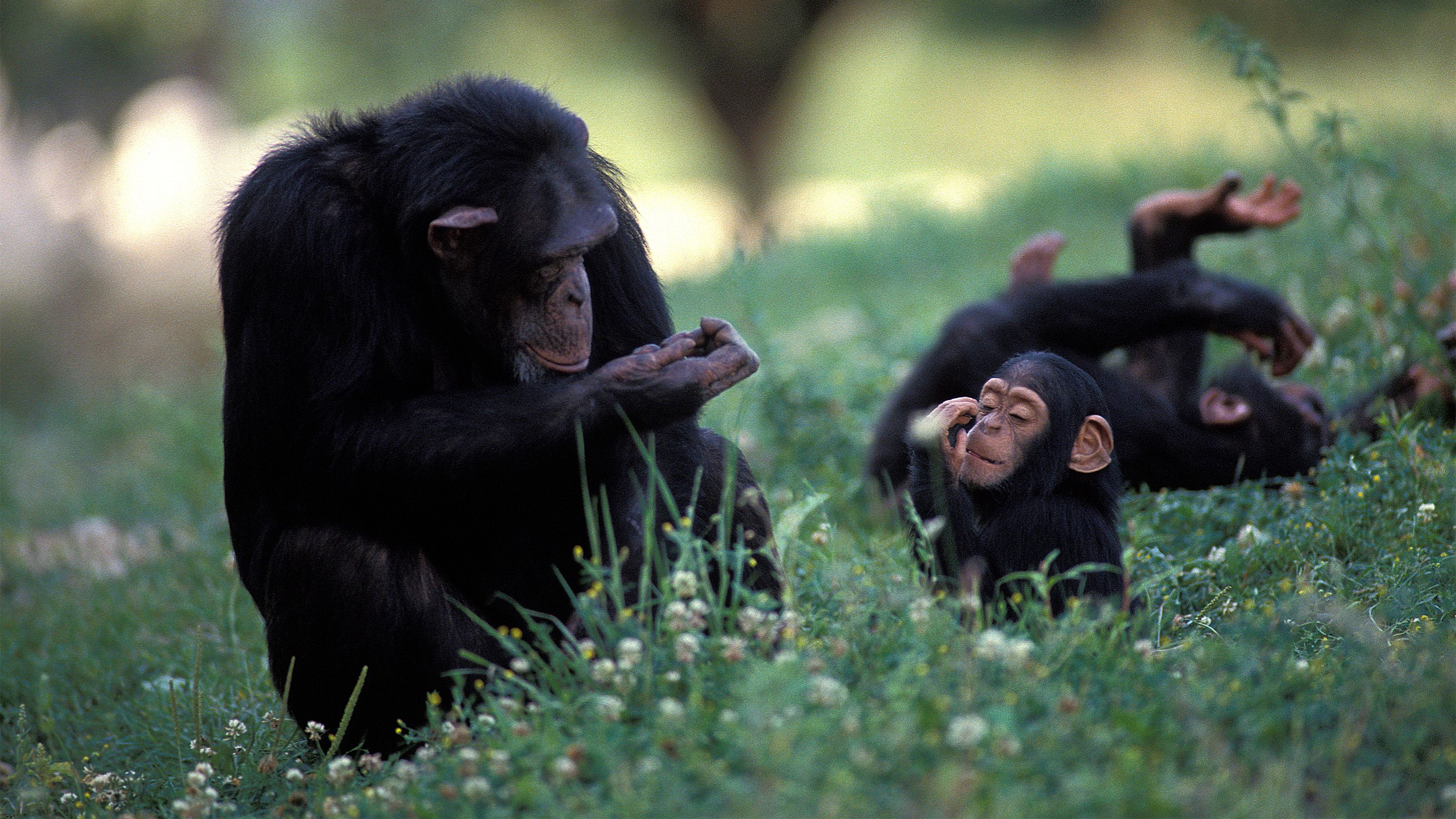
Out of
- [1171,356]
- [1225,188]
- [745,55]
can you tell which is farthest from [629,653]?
[745,55]

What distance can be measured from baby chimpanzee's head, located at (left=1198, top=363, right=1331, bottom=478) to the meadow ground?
12 cm

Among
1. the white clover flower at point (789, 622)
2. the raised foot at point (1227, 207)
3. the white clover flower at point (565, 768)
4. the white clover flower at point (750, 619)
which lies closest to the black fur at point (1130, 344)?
the raised foot at point (1227, 207)

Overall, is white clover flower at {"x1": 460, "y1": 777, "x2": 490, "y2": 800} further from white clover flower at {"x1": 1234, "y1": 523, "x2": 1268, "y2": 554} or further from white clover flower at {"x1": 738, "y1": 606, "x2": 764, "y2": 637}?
white clover flower at {"x1": 1234, "y1": 523, "x2": 1268, "y2": 554}

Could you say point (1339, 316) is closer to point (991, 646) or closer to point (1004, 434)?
point (1004, 434)

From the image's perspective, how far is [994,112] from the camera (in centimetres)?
2591

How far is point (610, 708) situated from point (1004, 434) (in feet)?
4.65

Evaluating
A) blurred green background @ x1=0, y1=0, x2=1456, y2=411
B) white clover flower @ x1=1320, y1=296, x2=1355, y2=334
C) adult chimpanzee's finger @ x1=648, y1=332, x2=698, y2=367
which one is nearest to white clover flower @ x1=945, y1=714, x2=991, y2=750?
adult chimpanzee's finger @ x1=648, y1=332, x2=698, y2=367

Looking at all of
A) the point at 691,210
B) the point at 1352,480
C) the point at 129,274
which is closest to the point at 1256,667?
the point at 1352,480

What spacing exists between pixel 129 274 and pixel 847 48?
12001 millimetres

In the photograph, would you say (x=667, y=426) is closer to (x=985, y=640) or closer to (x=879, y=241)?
(x=985, y=640)

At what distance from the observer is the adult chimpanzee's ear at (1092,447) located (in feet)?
11.7

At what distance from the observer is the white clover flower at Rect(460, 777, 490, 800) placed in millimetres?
2508

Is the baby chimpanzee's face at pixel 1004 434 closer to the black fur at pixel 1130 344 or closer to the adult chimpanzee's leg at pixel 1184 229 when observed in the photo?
the black fur at pixel 1130 344

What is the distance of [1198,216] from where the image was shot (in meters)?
5.21
